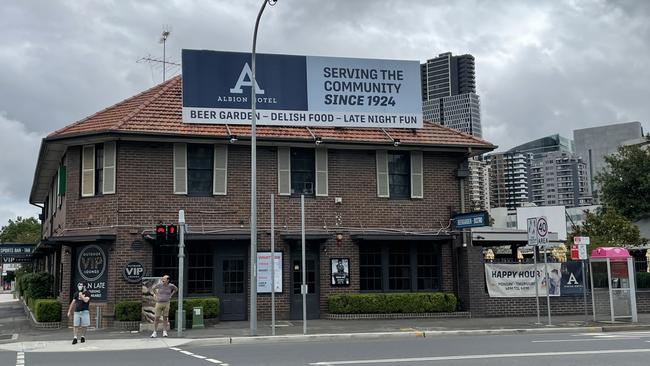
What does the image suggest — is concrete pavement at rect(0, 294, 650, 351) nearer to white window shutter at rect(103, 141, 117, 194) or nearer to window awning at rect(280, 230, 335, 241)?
window awning at rect(280, 230, 335, 241)

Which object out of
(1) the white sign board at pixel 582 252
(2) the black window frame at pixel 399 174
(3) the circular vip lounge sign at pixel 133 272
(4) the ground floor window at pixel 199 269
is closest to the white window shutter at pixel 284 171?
(4) the ground floor window at pixel 199 269

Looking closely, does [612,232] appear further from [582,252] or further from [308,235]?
[308,235]

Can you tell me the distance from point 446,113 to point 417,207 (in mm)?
151720

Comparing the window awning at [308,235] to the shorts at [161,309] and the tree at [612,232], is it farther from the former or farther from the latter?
the tree at [612,232]

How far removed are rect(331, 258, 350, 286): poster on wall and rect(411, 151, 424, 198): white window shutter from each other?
3.67 meters

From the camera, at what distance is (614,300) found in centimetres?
2277

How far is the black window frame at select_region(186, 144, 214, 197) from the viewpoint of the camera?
23438 mm

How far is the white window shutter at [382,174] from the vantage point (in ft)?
82.7

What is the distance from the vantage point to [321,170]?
24.6 m

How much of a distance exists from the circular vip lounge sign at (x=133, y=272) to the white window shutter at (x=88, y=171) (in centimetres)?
281

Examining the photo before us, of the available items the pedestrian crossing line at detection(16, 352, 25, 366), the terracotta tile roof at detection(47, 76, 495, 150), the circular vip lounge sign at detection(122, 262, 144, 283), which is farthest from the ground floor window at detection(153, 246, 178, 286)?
the pedestrian crossing line at detection(16, 352, 25, 366)

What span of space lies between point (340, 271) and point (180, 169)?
21.5 feet

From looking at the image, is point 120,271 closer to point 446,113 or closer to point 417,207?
point 417,207

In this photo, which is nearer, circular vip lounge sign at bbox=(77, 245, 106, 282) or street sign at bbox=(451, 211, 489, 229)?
circular vip lounge sign at bbox=(77, 245, 106, 282)
